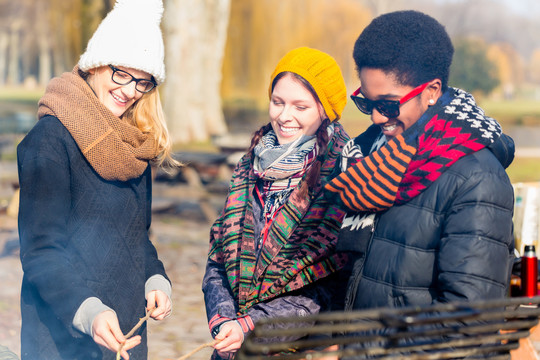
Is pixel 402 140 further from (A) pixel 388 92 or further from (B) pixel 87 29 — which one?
(B) pixel 87 29

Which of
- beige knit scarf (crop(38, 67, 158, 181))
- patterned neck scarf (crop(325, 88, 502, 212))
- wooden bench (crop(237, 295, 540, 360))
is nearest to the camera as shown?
wooden bench (crop(237, 295, 540, 360))

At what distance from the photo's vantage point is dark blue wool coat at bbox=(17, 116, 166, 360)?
2336 millimetres

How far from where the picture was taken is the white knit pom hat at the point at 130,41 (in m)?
2.65

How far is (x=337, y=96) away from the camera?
2.89 m

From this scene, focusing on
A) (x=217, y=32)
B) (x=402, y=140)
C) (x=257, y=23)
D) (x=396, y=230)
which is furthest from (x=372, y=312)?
(x=257, y=23)

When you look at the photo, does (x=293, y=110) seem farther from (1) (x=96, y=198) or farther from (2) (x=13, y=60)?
(2) (x=13, y=60)

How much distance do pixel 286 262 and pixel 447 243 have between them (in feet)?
2.85

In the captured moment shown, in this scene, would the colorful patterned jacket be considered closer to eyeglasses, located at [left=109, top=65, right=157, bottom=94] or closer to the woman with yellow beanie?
the woman with yellow beanie

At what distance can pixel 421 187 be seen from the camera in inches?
83.7

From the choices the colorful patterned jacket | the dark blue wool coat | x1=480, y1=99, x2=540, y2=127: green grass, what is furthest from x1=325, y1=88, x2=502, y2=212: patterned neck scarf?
x1=480, y1=99, x2=540, y2=127: green grass

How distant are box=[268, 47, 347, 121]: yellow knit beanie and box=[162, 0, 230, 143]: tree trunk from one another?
1227 cm

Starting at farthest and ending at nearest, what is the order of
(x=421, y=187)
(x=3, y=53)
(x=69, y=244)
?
(x=3, y=53), (x=69, y=244), (x=421, y=187)

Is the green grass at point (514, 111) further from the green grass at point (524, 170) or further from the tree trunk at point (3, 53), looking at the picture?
the tree trunk at point (3, 53)

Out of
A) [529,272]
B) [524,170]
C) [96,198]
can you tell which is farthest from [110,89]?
[524,170]
